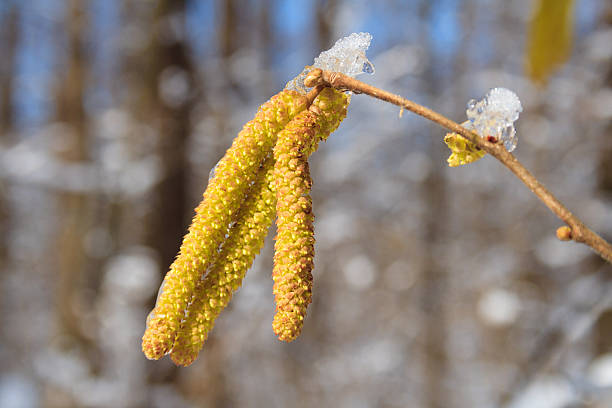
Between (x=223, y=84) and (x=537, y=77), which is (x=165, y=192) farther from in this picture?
(x=537, y=77)

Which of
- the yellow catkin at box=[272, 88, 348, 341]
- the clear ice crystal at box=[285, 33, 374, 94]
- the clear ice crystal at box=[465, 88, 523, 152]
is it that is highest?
the clear ice crystal at box=[285, 33, 374, 94]

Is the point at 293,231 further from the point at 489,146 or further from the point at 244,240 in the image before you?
the point at 489,146

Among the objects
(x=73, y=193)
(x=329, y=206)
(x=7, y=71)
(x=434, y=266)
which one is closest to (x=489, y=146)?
(x=73, y=193)

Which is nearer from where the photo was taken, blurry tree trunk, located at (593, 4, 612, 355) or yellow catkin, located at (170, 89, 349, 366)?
yellow catkin, located at (170, 89, 349, 366)

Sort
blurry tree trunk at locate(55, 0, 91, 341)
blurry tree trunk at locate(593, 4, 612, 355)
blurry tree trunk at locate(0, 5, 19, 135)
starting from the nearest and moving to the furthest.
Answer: blurry tree trunk at locate(593, 4, 612, 355) < blurry tree trunk at locate(55, 0, 91, 341) < blurry tree trunk at locate(0, 5, 19, 135)

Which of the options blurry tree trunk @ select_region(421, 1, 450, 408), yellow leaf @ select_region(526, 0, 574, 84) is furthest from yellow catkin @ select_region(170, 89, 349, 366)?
blurry tree trunk @ select_region(421, 1, 450, 408)

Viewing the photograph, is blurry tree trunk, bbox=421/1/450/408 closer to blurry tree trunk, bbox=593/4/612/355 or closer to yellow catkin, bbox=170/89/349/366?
blurry tree trunk, bbox=593/4/612/355

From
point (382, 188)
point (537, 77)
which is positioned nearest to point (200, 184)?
point (382, 188)

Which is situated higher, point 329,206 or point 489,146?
point 329,206
